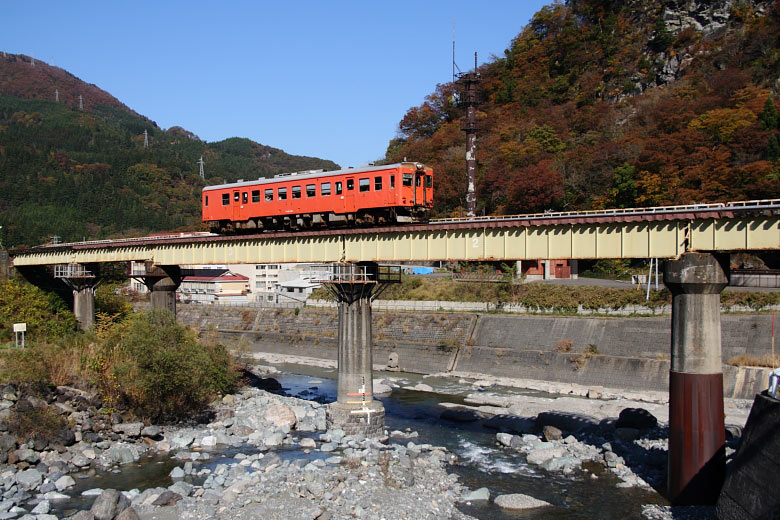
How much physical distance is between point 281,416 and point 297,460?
23.9 ft

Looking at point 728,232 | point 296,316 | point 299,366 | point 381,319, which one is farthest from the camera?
point 296,316

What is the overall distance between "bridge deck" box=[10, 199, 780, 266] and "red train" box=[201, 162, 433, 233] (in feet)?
4.52

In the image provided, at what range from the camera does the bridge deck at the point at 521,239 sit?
77.9ft

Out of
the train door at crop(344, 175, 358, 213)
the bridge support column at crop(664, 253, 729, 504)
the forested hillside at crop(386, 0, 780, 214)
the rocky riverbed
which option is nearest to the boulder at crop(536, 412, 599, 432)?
the rocky riverbed

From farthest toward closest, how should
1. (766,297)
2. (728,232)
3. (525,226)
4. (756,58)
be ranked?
(756,58) < (766,297) < (525,226) < (728,232)

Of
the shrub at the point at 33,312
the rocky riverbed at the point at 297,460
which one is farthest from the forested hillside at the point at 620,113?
the shrub at the point at 33,312

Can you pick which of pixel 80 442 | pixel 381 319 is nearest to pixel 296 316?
pixel 381 319

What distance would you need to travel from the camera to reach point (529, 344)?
50.7m

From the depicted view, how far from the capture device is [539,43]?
4377 inches

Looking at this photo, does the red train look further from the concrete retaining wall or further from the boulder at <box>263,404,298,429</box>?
the concrete retaining wall

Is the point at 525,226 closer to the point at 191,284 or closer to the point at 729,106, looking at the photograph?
the point at 729,106

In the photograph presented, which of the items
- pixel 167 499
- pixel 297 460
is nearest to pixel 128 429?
pixel 297 460

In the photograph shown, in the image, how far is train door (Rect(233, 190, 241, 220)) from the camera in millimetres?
40094

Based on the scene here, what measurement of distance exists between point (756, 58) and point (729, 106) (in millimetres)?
14328
